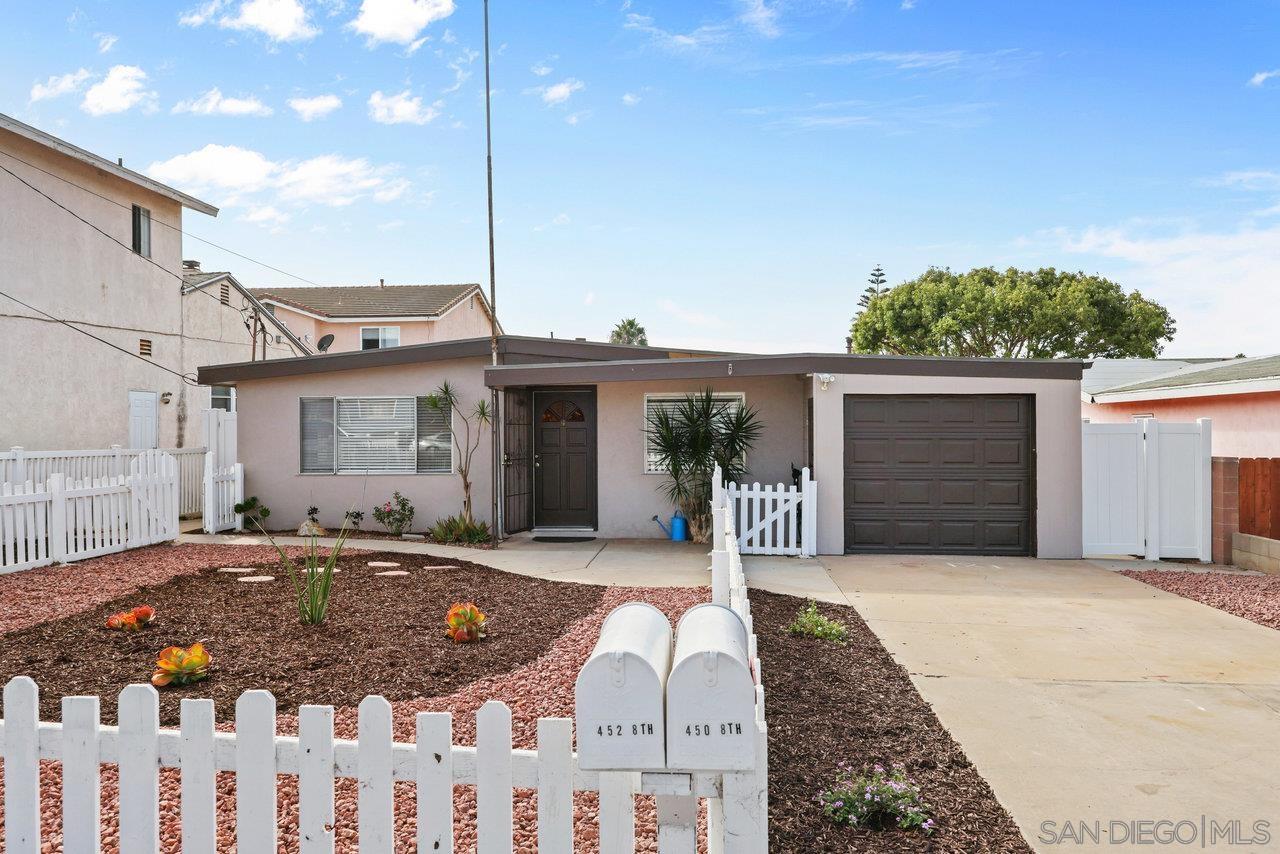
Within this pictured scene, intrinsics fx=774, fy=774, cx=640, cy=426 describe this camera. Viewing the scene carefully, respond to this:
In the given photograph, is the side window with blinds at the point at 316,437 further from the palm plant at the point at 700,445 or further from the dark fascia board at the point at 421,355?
the palm plant at the point at 700,445

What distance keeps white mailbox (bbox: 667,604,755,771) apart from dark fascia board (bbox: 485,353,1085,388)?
26.2 ft

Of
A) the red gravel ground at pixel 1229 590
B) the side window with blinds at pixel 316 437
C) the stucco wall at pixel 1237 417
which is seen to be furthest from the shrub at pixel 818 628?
the side window with blinds at pixel 316 437

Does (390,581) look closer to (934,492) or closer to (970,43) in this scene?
(934,492)

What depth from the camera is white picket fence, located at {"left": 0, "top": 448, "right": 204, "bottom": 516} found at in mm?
9523

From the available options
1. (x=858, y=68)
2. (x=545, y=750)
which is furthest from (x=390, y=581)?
(x=858, y=68)

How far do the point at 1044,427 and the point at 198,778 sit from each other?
9.73m

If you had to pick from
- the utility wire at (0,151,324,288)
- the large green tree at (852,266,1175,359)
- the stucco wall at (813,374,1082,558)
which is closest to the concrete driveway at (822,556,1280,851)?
the stucco wall at (813,374,1082,558)

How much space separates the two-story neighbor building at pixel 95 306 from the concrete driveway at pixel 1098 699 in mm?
13109

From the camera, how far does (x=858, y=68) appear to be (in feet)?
39.5

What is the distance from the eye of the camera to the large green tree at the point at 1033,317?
97.3ft

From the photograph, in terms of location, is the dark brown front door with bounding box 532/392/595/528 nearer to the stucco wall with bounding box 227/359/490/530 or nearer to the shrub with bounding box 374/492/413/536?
the stucco wall with bounding box 227/359/490/530

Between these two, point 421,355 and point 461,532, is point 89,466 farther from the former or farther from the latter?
point 461,532

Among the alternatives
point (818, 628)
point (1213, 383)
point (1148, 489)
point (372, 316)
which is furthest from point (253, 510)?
point (1213, 383)

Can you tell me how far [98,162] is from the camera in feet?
44.1
